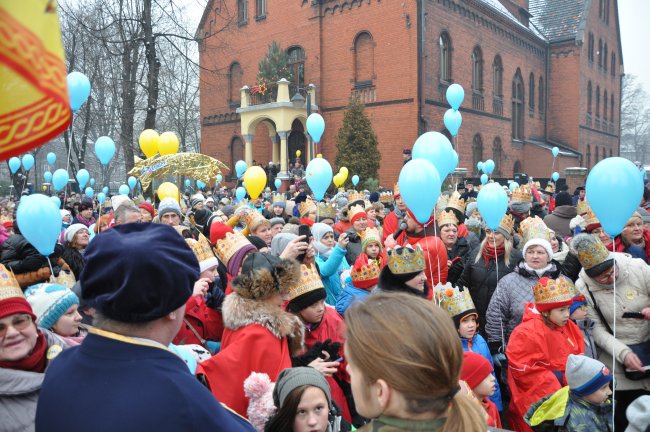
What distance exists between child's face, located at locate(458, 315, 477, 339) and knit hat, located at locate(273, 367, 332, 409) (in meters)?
1.56

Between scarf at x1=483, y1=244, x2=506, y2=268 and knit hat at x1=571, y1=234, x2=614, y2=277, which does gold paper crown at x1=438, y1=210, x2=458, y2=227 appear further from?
knit hat at x1=571, y1=234, x2=614, y2=277

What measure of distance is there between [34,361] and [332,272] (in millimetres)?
3132

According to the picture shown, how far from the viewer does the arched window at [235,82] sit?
30172mm

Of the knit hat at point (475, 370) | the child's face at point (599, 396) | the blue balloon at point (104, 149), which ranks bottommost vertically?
the child's face at point (599, 396)

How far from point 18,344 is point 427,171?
139 inches

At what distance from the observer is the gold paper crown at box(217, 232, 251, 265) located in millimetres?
4156

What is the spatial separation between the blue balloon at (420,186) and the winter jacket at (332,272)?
0.84m

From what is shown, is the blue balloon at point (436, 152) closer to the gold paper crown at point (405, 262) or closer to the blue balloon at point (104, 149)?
the gold paper crown at point (405, 262)

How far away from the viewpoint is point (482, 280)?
213 inches

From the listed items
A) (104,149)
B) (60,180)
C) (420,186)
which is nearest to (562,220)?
(420,186)

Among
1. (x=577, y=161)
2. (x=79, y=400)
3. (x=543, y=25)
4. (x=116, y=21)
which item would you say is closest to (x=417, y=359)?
(x=79, y=400)

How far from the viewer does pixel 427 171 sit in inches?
190

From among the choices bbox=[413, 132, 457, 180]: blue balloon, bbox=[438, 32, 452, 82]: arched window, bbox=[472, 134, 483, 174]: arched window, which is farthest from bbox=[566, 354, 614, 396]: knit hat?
bbox=[472, 134, 483, 174]: arched window

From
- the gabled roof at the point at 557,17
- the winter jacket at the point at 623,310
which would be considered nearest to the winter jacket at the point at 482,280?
the winter jacket at the point at 623,310
